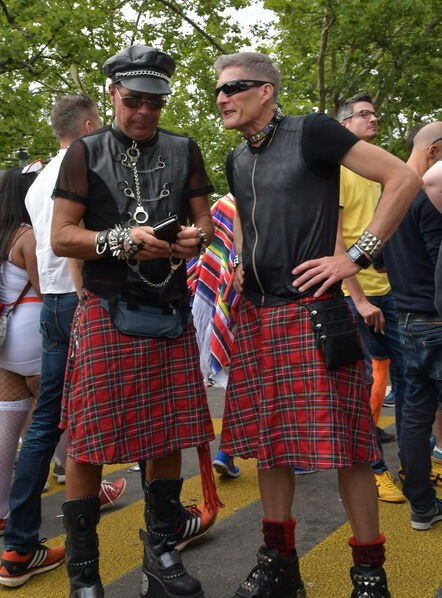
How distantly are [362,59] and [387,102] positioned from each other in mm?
1735

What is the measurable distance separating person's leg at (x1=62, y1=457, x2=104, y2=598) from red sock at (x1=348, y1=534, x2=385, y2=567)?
3.30ft

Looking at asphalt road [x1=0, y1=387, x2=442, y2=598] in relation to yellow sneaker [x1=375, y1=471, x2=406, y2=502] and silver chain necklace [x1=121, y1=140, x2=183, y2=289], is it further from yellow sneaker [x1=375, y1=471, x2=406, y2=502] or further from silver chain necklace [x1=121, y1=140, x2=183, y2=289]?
silver chain necklace [x1=121, y1=140, x2=183, y2=289]

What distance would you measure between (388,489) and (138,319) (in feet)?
6.92

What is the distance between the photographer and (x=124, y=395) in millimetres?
3072

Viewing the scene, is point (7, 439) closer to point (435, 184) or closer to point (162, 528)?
point (162, 528)

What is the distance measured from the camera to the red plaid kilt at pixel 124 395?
304 cm

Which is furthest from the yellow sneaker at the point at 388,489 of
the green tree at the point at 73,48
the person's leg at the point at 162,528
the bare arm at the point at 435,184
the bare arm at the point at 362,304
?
the green tree at the point at 73,48

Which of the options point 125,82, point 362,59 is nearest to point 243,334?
point 125,82

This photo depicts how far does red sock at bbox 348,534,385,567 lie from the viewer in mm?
2926

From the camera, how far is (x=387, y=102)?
62.3ft

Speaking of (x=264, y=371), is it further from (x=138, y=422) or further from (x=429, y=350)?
(x=429, y=350)

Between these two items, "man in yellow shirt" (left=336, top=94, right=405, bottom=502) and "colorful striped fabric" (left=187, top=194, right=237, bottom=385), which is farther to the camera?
"man in yellow shirt" (left=336, top=94, right=405, bottom=502)

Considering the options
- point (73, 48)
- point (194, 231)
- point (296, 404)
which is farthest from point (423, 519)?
point (73, 48)

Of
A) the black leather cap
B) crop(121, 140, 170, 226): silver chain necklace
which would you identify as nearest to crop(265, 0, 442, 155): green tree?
the black leather cap
